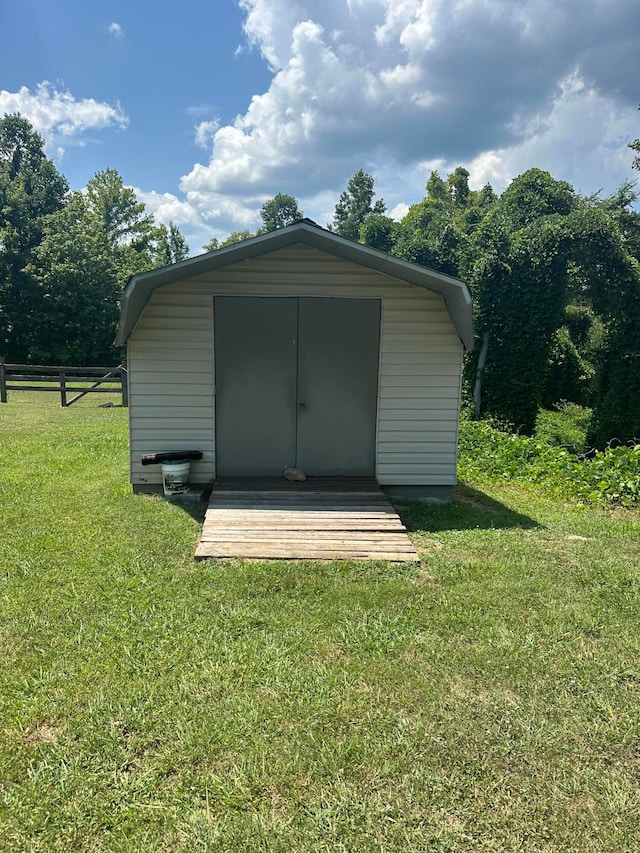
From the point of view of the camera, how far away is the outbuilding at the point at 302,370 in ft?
19.3

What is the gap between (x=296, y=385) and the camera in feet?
20.4

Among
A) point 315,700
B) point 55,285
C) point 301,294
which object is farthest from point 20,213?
point 315,700

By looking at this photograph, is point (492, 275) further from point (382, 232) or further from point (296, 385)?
point (296, 385)

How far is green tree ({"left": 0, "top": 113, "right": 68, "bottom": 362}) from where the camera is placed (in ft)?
88.1

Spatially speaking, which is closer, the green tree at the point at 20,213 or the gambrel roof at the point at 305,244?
the gambrel roof at the point at 305,244

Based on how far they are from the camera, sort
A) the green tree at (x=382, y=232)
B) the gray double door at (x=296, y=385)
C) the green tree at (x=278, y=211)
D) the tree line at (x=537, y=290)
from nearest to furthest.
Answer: the gray double door at (x=296, y=385) → the tree line at (x=537, y=290) → the green tree at (x=382, y=232) → the green tree at (x=278, y=211)

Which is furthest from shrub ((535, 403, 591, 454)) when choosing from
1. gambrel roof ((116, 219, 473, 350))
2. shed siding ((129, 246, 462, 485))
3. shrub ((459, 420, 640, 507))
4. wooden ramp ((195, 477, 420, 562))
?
wooden ramp ((195, 477, 420, 562))

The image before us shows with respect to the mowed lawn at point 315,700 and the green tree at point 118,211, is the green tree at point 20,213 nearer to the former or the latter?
the green tree at point 118,211

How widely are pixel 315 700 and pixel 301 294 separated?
442 cm

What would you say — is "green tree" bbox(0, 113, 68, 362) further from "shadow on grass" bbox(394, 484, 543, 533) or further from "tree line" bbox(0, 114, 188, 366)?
"shadow on grass" bbox(394, 484, 543, 533)

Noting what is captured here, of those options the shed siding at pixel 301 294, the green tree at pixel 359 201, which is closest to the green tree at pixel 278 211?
the green tree at pixel 359 201

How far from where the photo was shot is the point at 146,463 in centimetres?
585

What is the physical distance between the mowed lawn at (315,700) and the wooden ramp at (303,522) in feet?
0.75

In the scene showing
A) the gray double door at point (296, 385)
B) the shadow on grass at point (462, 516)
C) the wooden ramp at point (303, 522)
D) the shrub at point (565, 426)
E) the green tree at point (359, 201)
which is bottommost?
the shrub at point (565, 426)
